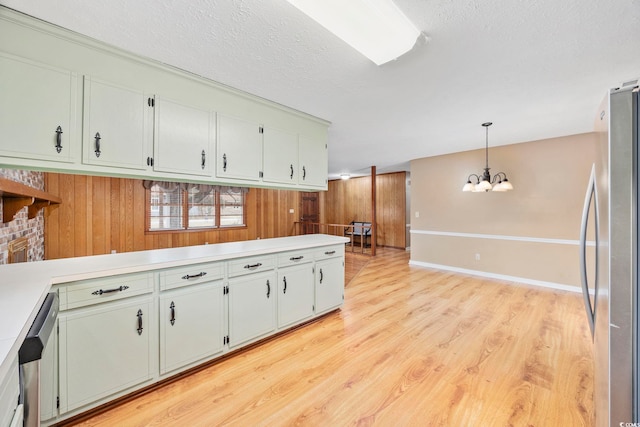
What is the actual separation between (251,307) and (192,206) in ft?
14.3

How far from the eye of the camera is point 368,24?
1.49m

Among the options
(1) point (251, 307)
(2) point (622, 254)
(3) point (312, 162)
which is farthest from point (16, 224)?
(2) point (622, 254)

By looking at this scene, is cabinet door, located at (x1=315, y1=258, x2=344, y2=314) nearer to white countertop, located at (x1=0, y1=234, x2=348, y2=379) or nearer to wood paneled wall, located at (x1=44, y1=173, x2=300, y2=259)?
white countertop, located at (x1=0, y1=234, x2=348, y2=379)

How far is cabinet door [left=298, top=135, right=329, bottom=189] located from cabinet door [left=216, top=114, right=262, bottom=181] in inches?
22.7

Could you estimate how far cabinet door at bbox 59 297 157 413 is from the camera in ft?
4.89

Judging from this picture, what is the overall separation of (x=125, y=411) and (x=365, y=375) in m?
1.65

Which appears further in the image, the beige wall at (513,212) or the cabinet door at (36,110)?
the beige wall at (513,212)

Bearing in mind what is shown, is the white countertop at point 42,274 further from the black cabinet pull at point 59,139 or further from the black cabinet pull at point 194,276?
the black cabinet pull at point 59,139

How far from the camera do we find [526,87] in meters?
2.37

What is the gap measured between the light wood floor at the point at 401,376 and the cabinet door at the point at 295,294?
0.18 meters

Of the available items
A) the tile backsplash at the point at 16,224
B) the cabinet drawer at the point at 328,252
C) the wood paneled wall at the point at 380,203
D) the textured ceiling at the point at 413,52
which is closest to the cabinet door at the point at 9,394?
the tile backsplash at the point at 16,224

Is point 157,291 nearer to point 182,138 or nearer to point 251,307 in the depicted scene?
point 251,307

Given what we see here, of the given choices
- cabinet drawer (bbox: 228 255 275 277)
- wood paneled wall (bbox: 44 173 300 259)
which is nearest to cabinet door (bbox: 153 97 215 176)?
cabinet drawer (bbox: 228 255 275 277)

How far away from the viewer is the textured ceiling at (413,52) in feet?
4.74
